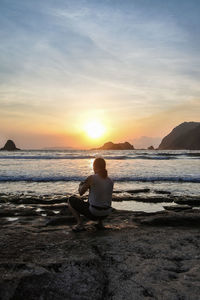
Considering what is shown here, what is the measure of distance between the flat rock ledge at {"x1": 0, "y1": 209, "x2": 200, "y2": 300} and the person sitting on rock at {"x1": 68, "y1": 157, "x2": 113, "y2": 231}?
1.39ft

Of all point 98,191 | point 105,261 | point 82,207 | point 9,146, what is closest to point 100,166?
point 98,191

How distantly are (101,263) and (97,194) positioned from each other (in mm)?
2216

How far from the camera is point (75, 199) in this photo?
288 inches

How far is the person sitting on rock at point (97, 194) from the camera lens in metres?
6.87

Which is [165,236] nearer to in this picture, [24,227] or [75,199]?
[75,199]

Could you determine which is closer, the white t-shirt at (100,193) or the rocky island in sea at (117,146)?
the white t-shirt at (100,193)

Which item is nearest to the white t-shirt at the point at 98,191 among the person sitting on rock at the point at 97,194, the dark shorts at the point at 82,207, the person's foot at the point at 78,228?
the person sitting on rock at the point at 97,194

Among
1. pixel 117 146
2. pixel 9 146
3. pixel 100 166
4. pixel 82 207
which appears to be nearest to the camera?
pixel 100 166

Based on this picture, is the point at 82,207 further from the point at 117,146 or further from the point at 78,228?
the point at 117,146

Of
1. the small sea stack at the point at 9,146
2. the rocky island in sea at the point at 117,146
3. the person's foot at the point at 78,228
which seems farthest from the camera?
the rocky island in sea at the point at 117,146

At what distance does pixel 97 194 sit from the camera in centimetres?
696

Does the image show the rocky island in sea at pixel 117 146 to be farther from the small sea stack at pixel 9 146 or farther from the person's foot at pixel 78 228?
the person's foot at pixel 78 228

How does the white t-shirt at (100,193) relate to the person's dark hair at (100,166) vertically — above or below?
below

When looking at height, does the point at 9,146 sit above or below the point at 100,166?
above
